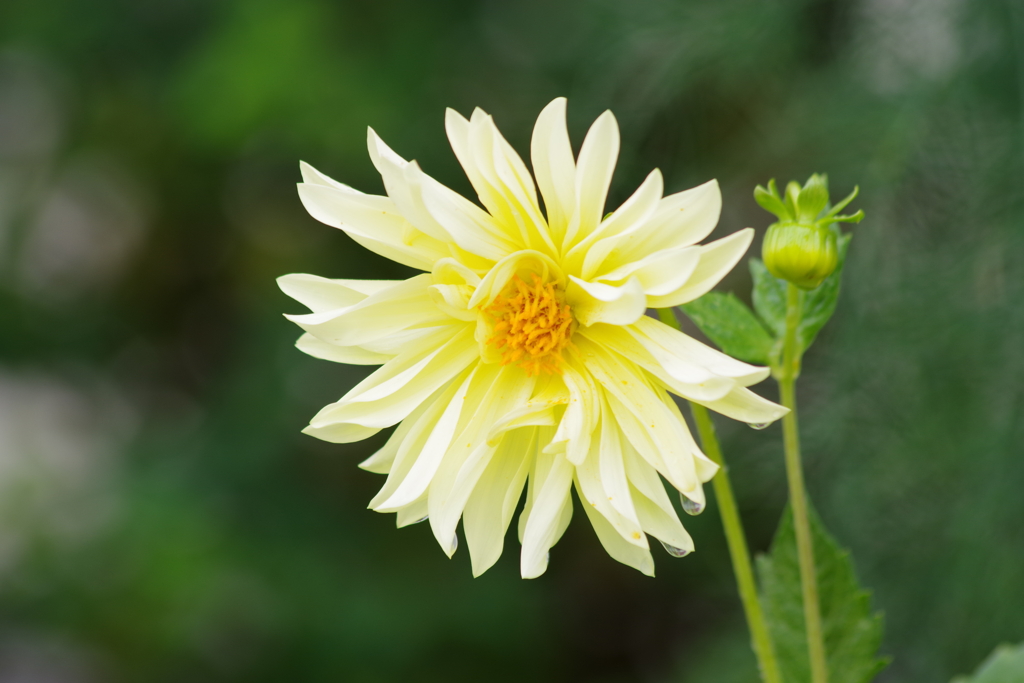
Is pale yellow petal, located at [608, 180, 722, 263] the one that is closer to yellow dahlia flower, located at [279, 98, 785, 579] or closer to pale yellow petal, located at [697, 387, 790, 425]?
yellow dahlia flower, located at [279, 98, 785, 579]

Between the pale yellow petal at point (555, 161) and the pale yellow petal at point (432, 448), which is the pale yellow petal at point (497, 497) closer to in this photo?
the pale yellow petal at point (432, 448)

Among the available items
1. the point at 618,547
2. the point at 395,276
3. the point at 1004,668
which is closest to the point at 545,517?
the point at 618,547

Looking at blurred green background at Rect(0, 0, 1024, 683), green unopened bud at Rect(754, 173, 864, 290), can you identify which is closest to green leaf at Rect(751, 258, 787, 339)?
green unopened bud at Rect(754, 173, 864, 290)

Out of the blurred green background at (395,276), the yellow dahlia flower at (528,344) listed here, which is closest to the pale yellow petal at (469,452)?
the yellow dahlia flower at (528,344)

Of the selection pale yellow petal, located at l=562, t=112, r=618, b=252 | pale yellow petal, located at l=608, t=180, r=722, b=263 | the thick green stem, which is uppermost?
pale yellow petal, located at l=562, t=112, r=618, b=252

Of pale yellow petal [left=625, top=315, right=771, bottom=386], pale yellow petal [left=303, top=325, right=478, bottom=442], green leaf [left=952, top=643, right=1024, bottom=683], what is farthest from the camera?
green leaf [left=952, top=643, right=1024, bottom=683]

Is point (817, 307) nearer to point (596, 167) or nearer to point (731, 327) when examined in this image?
point (731, 327)
